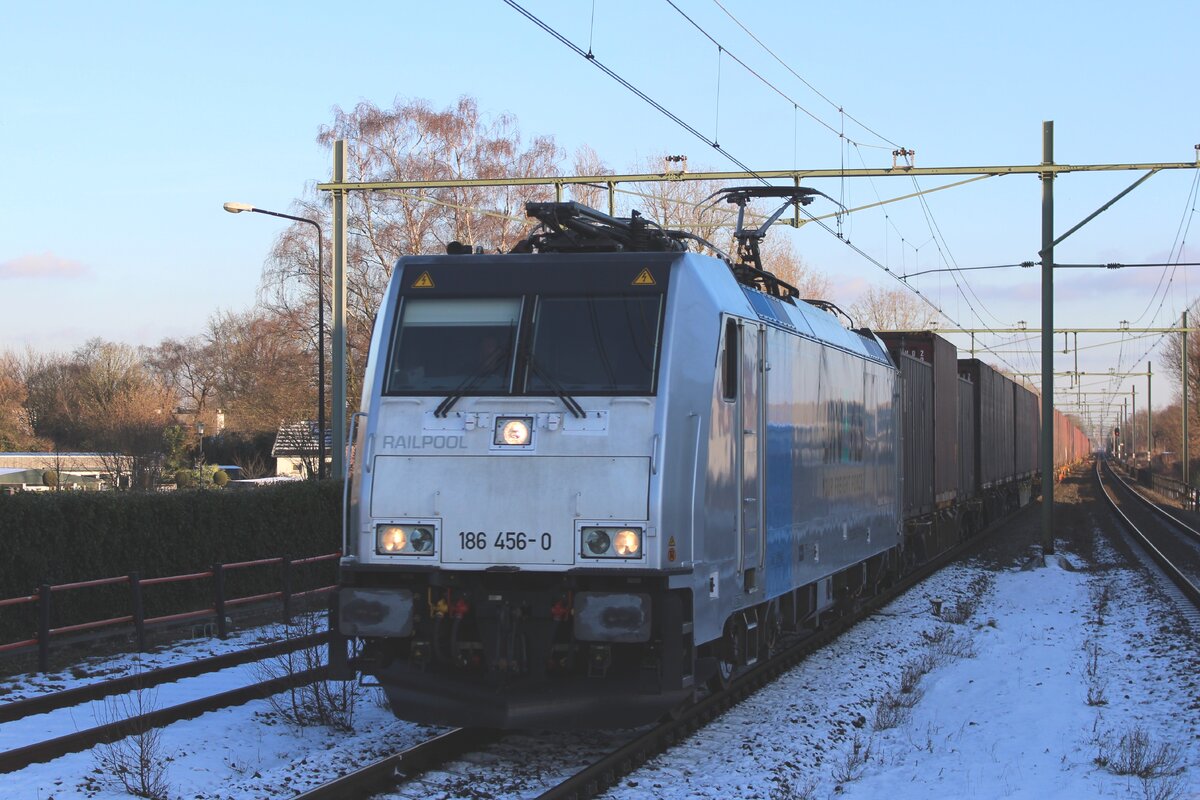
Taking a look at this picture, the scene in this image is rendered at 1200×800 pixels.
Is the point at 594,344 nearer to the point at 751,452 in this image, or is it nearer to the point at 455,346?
the point at 455,346

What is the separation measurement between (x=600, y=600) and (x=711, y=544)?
1172 millimetres

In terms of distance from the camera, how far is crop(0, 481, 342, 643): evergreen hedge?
1365cm

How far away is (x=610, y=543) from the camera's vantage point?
8305mm

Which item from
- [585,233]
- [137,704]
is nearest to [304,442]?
[137,704]

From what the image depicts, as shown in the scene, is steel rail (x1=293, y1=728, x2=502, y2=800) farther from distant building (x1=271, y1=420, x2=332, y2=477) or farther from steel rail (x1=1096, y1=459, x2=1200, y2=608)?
distant building (x1=271, y1=420, x2=332, y2=477)

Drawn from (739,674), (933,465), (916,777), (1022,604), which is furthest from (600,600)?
(933,465)

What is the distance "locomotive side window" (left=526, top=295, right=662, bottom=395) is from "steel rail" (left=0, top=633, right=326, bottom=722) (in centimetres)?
362

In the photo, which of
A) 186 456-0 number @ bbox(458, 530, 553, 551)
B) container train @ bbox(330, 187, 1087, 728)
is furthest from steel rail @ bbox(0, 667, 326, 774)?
186 456-0 number @ bbox(458, 530, 553, 551)

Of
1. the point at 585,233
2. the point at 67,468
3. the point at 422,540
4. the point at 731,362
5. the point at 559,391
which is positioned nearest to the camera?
the point at 422,540

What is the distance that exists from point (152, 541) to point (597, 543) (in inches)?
357

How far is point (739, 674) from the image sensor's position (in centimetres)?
1167

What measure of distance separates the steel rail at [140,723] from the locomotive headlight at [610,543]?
109 inches

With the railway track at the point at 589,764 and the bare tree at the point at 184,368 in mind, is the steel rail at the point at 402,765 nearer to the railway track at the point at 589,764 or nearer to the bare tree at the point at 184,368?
the railway track at the point at 589,764

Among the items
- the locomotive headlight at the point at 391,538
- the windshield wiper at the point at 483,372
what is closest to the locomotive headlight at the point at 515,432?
the windshield wiper at the point at 483,372
